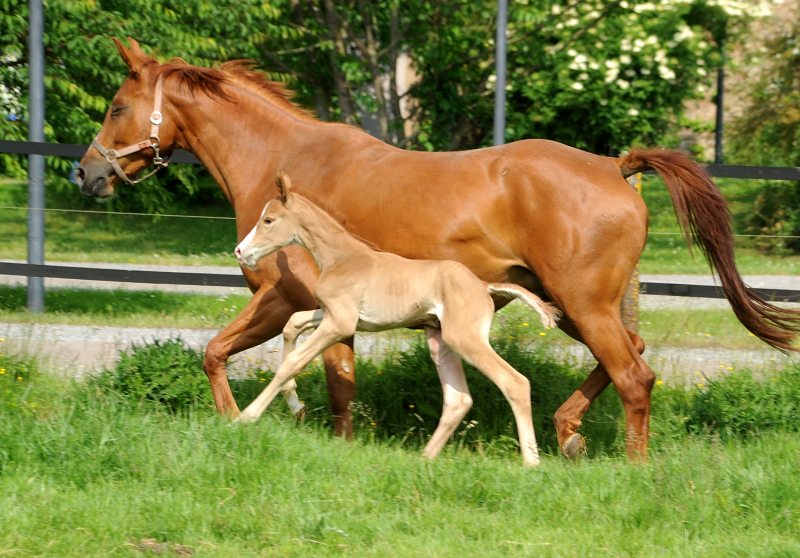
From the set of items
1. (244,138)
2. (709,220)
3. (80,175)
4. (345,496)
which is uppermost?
(244,138)

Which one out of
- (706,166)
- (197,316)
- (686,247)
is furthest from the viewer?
(686,247)

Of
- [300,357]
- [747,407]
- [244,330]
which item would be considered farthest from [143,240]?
[747,407]

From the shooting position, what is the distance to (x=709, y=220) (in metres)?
4.57

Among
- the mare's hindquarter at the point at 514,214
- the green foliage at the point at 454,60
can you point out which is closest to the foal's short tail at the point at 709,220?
the mare's hindquarter at the point at 514,214

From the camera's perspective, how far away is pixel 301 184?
15.9 feet

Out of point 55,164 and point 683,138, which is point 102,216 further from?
point 683,138

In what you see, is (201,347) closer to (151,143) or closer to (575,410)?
(151,143)

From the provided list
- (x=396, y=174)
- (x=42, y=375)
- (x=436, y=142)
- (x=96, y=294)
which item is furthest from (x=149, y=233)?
(x=436, y=142)

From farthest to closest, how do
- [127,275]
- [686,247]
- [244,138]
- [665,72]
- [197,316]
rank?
[665,72] < [686,247] < [197,316] < [127,275] < [244,138]

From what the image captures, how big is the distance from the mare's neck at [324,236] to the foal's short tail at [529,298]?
0.70 metres

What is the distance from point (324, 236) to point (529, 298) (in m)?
1.13

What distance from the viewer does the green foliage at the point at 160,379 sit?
15.8ft

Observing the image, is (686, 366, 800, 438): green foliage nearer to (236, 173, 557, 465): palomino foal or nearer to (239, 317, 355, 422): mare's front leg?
(236, 173, 557, 465): palomino foal

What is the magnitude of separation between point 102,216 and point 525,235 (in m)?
5.24
